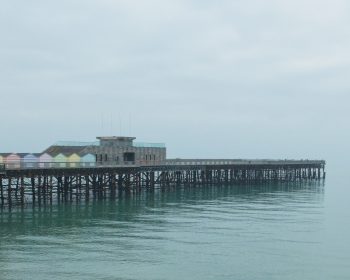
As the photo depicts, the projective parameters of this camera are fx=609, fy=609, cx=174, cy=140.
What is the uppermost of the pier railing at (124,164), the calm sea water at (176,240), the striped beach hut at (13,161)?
the striped beach hut at (13,161)

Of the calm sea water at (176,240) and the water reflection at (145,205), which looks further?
the water reflection at (145,205)

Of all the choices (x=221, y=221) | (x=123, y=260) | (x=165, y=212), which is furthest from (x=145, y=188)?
(x=123, y=260)

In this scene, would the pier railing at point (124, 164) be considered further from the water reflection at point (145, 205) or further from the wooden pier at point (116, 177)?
the water reflection at point (145, 205)

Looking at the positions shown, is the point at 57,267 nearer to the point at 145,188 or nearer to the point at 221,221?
the point at 221,221

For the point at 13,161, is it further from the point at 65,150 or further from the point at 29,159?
the point at 65,150

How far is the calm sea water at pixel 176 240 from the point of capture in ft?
94.3

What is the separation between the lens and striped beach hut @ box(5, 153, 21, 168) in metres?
51.0

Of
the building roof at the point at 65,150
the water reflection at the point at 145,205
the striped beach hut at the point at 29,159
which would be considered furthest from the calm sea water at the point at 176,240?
the building roof at the point at 65,150

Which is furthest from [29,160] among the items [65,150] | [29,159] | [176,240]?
[176,240]

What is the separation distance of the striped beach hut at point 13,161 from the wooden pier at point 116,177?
0.42 metres

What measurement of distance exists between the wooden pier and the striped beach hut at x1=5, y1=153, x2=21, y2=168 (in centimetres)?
42

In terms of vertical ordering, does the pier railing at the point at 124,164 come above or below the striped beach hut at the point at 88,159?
below

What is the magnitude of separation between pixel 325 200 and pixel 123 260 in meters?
38.4

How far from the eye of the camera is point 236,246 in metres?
34.7
